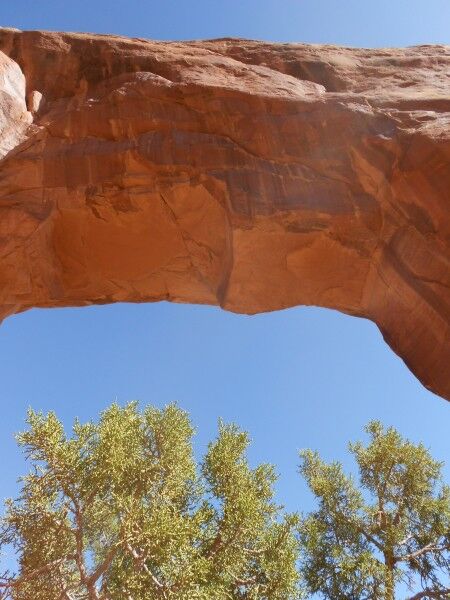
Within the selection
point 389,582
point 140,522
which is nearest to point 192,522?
point 140,522

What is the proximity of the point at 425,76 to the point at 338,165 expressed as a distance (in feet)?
9.01

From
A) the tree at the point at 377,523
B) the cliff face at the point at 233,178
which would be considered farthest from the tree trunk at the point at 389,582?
the cliff face at the point at 233,178

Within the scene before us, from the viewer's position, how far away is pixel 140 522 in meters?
14.8

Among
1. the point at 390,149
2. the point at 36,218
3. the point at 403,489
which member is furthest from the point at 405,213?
the point at 403,489

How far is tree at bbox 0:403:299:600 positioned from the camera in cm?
1438

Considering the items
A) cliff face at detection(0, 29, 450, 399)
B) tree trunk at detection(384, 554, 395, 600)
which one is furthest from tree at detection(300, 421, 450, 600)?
cliff face at detection(0, 29, 450, 399)

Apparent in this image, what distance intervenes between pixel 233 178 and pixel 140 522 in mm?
9880

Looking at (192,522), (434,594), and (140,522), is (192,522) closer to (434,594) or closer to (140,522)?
(140,522)

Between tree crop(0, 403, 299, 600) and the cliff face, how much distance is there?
20.5 feet

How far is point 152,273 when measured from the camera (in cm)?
1151

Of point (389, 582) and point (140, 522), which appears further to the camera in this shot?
point (389, 582)

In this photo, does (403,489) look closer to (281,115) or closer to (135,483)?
(135,483)

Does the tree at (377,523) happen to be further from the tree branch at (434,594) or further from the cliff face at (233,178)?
the cliff face at (233,178)

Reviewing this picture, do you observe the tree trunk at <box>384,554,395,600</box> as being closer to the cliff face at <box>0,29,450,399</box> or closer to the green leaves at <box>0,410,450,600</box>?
the green leaves at <box>0,410,450,600</box>
